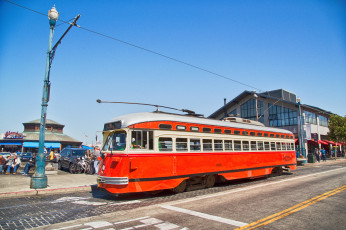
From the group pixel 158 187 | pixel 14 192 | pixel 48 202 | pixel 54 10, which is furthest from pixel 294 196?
pixel 54 10

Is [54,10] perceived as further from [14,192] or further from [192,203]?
[192,203]

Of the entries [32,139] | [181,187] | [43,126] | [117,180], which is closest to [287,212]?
[181,187]

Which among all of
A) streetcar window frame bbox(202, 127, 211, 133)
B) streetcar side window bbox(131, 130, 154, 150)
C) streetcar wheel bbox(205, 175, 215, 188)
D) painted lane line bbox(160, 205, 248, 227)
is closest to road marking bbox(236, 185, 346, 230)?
painted lane line bbox(160, 205, 248, 227)

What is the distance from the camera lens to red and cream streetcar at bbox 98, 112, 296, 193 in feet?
28.1

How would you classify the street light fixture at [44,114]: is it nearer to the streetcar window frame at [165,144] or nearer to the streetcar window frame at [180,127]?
the streetcar window frame at [165,144]

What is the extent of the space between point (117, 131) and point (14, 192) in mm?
5207

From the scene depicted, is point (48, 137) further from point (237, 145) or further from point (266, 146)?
point (237, 145)

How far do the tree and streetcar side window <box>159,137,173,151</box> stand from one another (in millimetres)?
39933

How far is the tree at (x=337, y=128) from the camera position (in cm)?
3869

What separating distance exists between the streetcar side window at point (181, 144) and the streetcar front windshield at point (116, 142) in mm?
2232

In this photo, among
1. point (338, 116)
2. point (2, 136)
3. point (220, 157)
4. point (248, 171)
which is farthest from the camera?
point (2, 136)

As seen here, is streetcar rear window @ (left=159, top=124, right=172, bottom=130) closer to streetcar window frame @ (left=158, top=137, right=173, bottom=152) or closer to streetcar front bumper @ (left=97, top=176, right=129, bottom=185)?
streetcar window frame @ (left=158, top=137, right=173, bottom=152)

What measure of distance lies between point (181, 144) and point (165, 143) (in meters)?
0.82

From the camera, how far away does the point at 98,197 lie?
31.5ft
